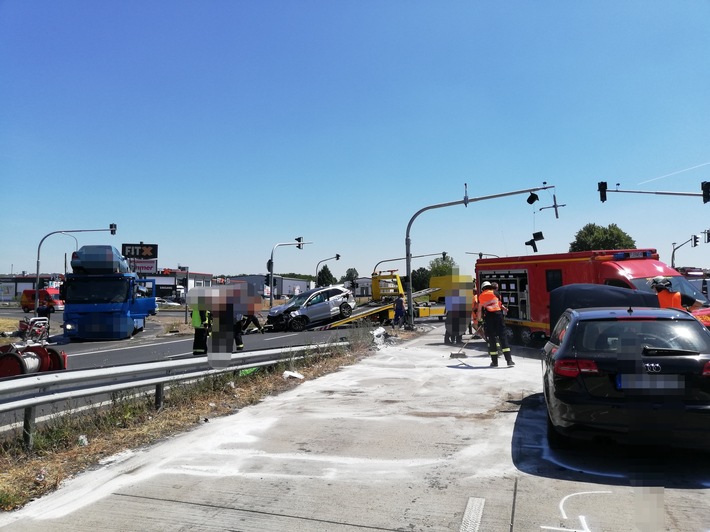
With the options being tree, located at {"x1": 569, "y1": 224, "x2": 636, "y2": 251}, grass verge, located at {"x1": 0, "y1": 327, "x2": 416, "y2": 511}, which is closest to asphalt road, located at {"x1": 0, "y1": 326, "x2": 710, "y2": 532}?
A: grass verge, located at {"x1": 0, "y1": 327, "x2": 416, "y2": 511}

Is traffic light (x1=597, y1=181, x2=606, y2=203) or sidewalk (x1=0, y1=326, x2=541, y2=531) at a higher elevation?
traffic light (x1=597, y1=181, x2=606, y2=203)

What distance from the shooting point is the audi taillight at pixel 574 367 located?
4.96 m

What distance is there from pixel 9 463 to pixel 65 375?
0.94 meters

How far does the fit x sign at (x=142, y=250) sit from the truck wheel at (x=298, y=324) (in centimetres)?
4744

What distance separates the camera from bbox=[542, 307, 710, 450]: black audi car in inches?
182

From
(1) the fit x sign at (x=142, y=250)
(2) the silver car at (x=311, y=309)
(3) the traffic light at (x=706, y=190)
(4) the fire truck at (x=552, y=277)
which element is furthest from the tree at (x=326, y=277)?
(4) the fire truck at (x=552, y=277)

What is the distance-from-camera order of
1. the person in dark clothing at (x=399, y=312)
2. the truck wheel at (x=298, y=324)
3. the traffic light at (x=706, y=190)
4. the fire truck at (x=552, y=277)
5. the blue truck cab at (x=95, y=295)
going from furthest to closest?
1. the truck wheel at (x=298, y=324)
2. the traffic light at (x=706, y=190)
3. the person in dark clothing at (x=399, y=312)
4. the blue truck cab at (x=95, y=295)
5. the fire truck at (x=552, y=277)

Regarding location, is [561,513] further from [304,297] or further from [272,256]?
[272,256]

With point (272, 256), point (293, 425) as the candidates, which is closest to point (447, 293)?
point (293, 425)

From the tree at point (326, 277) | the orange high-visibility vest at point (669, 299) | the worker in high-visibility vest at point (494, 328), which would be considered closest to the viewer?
the orange high-visibility vest at point (669, 299)

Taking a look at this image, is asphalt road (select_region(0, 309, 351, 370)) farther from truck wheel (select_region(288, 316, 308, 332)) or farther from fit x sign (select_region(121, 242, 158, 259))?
fit x sign (select_region(121, 242, 158, 259))

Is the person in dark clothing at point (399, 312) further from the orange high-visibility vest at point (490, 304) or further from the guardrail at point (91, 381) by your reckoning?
the guardrail at point (91, 381)

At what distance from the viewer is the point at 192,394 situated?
7730 mm

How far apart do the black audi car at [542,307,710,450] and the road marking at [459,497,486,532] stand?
1364mm
